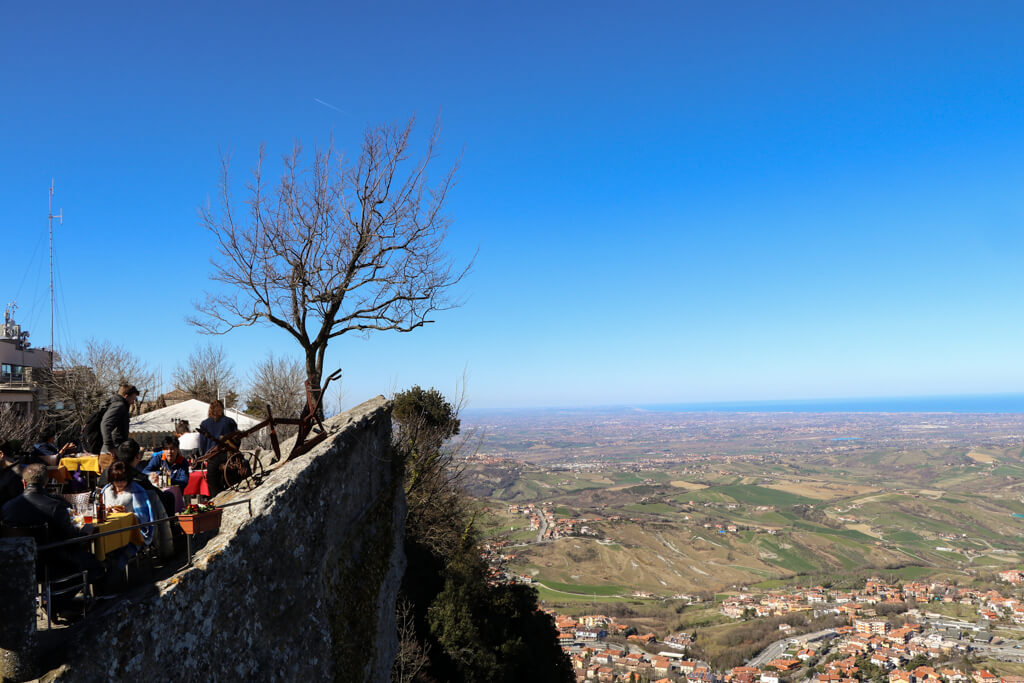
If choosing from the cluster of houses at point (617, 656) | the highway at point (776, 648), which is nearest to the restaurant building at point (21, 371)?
the cluster of houses at point (617, 656)

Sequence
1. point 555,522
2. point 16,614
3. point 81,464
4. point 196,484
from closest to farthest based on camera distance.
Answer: point 16,614, point 196,484, point 81,464, point 555,522

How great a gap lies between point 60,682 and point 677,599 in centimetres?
8204

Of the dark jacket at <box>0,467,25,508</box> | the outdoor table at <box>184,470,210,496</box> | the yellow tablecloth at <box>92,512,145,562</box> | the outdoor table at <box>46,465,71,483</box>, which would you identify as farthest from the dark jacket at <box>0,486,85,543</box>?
the outdoor table at <box>46,465,71,483</box>

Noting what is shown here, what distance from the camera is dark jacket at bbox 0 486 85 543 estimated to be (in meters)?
4.74

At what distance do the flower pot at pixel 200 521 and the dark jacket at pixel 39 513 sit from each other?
2.59 ft

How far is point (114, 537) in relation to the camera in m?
5.23

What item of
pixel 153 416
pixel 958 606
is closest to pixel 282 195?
pixel 153 416

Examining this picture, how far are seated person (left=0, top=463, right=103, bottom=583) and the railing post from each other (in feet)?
2.96

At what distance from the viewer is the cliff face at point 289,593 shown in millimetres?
4461

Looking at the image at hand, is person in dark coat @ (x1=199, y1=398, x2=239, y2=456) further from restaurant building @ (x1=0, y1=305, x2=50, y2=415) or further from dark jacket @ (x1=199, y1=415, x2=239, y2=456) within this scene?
restaurant building @ (x1=0, y1=305, x2=50, y2=415)

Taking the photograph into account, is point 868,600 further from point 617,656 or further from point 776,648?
point 617,656

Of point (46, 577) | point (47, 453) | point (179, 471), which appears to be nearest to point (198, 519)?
point (46, 577)

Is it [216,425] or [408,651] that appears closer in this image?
[216,425]

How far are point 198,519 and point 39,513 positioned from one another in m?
1.17
